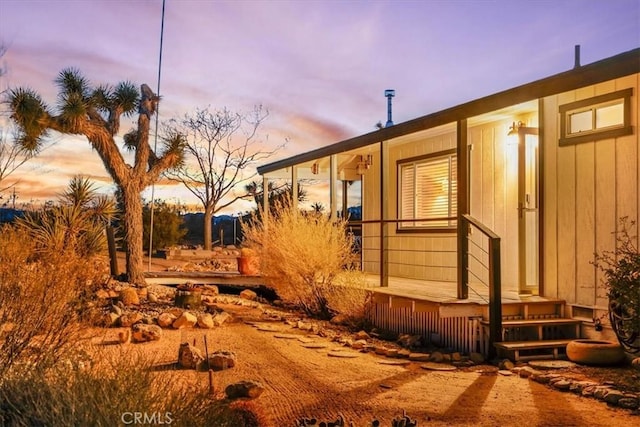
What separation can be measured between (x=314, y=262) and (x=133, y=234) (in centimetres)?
571

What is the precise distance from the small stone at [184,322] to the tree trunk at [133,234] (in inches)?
200

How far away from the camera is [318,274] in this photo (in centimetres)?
1063

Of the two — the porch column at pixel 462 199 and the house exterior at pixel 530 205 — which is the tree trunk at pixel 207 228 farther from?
the porch column at pixel 462 199

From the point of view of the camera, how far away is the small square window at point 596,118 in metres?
7.17

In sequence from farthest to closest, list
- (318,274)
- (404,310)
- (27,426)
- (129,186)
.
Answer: (129,186) → (318,274) → (404,310) → (27,426)

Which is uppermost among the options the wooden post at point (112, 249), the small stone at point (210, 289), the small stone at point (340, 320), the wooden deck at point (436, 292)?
the wooden post at point (112, 249)

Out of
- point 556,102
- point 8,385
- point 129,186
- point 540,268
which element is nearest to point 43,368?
point 8,385

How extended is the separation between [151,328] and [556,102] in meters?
6.18

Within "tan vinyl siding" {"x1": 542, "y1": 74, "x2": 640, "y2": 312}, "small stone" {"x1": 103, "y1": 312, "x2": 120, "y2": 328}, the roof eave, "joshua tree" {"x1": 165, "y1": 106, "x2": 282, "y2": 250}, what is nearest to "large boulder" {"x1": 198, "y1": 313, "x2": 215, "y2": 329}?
"small stone" {"x1": 103, "y1": 312, "x2": 120, "y2": 328}

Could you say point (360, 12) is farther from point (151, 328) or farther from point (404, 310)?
point (151, 328)

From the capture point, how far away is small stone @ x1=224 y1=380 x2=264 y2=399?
514 cm

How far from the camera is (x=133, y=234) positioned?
14344mm

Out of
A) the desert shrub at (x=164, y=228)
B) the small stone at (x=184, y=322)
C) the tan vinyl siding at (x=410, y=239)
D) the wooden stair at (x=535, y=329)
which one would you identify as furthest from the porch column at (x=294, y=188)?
the desert shrub at (x=164, y=228)

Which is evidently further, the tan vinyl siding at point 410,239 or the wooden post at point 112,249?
the wooden post at point 112,249
